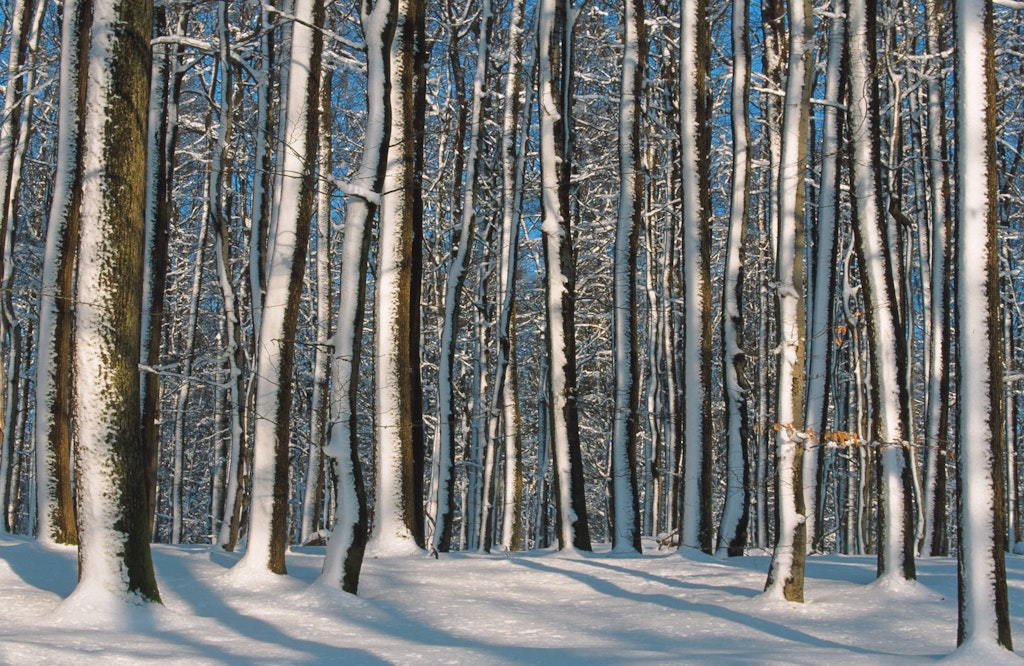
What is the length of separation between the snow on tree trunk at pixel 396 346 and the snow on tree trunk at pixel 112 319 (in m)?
3.39

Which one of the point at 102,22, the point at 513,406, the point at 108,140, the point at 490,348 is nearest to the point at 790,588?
the point at 108,140

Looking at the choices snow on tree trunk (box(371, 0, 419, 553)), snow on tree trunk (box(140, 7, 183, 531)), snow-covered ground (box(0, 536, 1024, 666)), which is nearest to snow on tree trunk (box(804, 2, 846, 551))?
snow-covered ground (box(0, 536, 1024, 666))

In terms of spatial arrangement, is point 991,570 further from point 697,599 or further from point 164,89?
point 164,89

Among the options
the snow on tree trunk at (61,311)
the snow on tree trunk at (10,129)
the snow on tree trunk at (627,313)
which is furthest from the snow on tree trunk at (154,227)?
the snow on tree trunk at (627,313)

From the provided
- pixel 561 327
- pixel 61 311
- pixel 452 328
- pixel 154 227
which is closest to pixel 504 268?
pixel 452 328

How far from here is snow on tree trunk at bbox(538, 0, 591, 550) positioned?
12344 millimetres

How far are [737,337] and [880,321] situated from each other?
12.4 feet

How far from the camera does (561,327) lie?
12484 mm

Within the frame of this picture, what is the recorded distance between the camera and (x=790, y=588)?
25.4 ft

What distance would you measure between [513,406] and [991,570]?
11112 millimetres

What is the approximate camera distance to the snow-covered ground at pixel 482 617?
5.90 m

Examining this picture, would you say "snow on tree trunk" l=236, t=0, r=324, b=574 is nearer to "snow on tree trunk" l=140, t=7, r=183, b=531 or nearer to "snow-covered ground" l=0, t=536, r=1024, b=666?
"snow-covered ground" l=0, t=536, r=1024, b=666

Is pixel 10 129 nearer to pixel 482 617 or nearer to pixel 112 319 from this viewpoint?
pixel 112 319

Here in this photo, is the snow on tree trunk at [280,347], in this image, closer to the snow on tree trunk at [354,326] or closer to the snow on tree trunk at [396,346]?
the snow on tree trunk at [354,326]
